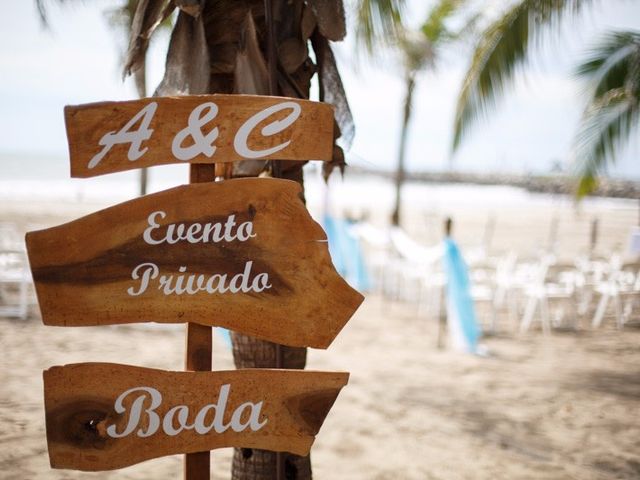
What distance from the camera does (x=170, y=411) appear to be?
6.22 ft

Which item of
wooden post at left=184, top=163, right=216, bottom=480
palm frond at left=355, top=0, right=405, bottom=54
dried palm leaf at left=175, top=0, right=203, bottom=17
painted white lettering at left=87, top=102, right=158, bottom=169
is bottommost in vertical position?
wooden post at left=184, top=163, right=216, bottom=480

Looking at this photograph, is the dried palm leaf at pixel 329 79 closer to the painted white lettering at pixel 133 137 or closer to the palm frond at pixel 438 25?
the painted white lettering at pixel 133 137

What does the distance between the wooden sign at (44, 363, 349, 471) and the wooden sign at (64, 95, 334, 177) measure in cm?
65

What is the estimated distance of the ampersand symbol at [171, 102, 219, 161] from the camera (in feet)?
6.21

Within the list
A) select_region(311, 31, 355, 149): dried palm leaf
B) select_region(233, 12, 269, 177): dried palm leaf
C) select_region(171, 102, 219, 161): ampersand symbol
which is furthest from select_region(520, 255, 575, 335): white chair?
select_region(171, 102, 219, 161): ampersand symbol

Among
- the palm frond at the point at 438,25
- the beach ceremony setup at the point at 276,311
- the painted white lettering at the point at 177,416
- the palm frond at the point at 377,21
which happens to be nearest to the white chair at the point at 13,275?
the beach ceremony setup at the point at 276,311

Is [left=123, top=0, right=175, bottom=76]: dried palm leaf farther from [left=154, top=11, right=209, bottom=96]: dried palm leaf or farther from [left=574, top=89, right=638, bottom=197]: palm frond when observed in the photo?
[left=574, top=89, right=638, bottom=197]: palm frond

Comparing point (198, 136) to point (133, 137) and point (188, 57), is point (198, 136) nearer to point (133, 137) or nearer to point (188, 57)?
point (133, 137)

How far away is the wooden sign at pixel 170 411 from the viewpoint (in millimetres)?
1841

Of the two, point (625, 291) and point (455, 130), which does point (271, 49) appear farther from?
point (625, 291)

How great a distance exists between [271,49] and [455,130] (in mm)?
3680

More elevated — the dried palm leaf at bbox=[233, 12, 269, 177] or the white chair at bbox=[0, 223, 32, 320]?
the dried palm leaf at bbox=[233, 12, 269, 177]

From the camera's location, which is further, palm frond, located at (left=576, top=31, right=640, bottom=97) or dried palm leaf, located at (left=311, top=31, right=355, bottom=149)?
palm frond, located at (left=576, top=31, right=640, bottom=97)

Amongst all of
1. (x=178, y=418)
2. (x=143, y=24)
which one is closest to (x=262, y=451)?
(x=178, y=418)
